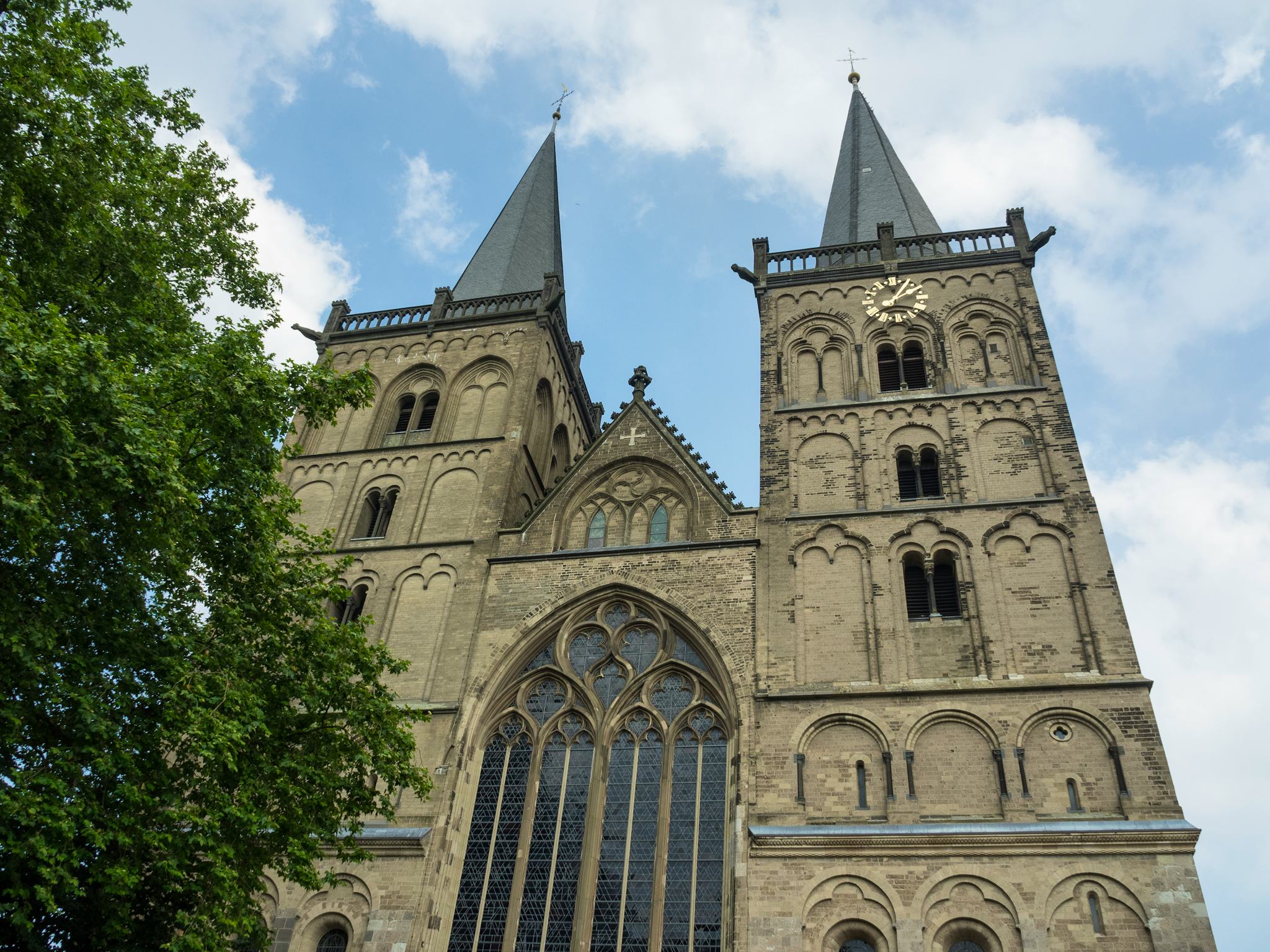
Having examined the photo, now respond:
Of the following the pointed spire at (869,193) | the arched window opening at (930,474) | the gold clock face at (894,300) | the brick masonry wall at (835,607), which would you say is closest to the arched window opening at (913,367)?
the brick masonry wall at (835,607)

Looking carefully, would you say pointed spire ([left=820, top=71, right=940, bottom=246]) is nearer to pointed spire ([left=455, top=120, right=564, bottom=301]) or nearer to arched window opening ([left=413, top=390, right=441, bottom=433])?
pointed spire ([left=455, top=120, right=564, bottom=301])

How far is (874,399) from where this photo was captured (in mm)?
21281

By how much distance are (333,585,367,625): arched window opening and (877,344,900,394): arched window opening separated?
36.3 ft

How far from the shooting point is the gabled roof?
65.5ft

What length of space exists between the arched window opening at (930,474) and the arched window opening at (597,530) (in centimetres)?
598

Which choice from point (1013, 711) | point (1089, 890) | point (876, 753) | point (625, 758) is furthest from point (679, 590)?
point (1089, 890)

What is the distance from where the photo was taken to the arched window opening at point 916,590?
17.6 m

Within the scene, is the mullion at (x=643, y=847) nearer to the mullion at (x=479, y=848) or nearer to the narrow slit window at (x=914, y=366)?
the mullion at (x=479, y=848)

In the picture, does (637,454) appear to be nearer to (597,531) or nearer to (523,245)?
(597,531)

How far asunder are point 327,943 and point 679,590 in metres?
A: 7.67

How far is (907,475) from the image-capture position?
20.1 metres

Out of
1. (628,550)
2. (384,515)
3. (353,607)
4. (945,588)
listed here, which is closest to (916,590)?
(945,588)

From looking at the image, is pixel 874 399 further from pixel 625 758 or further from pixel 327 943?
pixel 327 943

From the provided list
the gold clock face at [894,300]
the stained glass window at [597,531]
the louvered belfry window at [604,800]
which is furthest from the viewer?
the gold clock face at [894,300]
